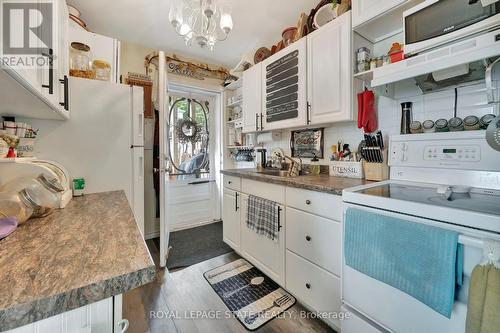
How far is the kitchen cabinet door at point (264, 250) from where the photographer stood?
1712 mm

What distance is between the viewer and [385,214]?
99 centimetres

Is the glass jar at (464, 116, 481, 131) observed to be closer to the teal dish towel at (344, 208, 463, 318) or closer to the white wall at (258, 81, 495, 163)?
the white wall at (258, 81, 495, 163)

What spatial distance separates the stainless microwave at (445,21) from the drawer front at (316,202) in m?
0.95

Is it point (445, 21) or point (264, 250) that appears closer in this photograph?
point (445, 21)

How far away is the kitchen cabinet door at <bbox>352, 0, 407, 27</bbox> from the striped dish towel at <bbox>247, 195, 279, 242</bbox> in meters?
1.47

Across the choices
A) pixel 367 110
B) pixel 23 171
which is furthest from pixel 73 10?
pixel 367 110

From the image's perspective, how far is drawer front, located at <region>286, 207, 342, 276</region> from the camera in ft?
4.27

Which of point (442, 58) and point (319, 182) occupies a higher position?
point (442, 58)

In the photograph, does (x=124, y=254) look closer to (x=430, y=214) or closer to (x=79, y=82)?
(x=430, y=214)

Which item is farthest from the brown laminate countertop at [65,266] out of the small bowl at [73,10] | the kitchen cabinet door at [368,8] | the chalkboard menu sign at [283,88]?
the small bowl at [73,10]

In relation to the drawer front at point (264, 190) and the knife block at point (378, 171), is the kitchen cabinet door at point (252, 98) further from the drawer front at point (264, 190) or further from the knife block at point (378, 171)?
the knife block at point (378, 171)

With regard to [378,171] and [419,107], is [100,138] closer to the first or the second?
[378,171]

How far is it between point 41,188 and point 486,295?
6.04 ft

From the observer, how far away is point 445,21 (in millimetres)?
1074
